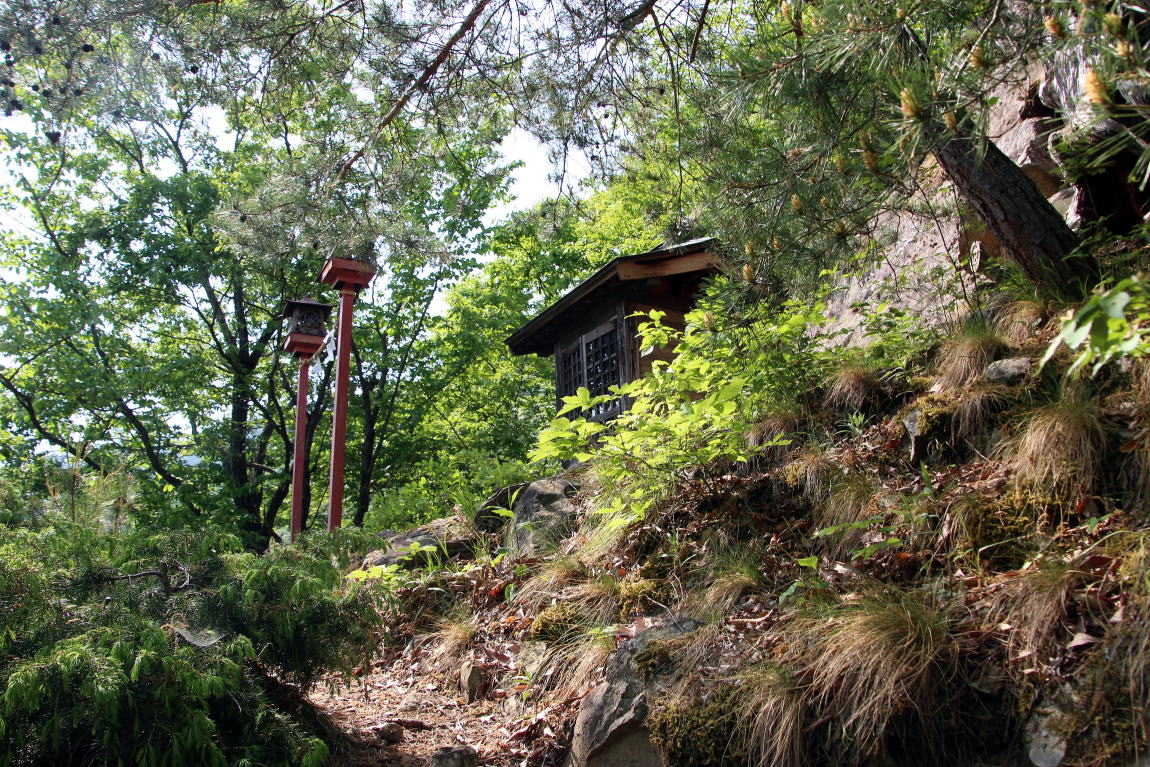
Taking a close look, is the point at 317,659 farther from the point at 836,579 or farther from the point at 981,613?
the point at 981,613

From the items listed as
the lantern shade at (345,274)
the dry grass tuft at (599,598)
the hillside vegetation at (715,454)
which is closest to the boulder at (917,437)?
the hillside vegetation at (715,454)

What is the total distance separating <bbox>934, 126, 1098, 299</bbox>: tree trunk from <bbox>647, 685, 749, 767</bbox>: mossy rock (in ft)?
9.82

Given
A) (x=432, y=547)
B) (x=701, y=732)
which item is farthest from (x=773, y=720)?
(x=432, y=547)

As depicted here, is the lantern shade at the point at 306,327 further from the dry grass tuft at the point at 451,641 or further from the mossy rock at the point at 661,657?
the mossy rock at the point at 661,657

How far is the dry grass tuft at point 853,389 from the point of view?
479cm

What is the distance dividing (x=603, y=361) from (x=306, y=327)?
3861 millimetres

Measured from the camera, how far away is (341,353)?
22.1 ft

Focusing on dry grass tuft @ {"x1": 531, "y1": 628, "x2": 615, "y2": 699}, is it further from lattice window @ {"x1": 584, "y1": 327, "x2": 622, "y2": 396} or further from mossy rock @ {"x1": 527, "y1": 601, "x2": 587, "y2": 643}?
lattice window @ {"x1": 584, "y1": 327, "x2": 622, "y2": 396}

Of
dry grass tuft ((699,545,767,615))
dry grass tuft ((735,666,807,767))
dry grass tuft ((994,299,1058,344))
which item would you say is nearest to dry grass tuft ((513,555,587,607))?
dry grass tuft ((699,545,767,615))

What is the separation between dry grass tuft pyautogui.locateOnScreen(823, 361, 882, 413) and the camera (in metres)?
4.79

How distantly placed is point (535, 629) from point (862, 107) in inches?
131

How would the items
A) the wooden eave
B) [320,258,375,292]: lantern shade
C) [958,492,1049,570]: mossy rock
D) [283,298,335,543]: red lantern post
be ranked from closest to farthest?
[958,492,1049,570]: mossy rock, [320,258,375,292]: lantern shade, [283,298,335,543]: red lantern post, the wooden eave

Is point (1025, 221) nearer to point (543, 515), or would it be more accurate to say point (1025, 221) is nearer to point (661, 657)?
point (661, 657)

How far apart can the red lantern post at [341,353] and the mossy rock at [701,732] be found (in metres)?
3.81
